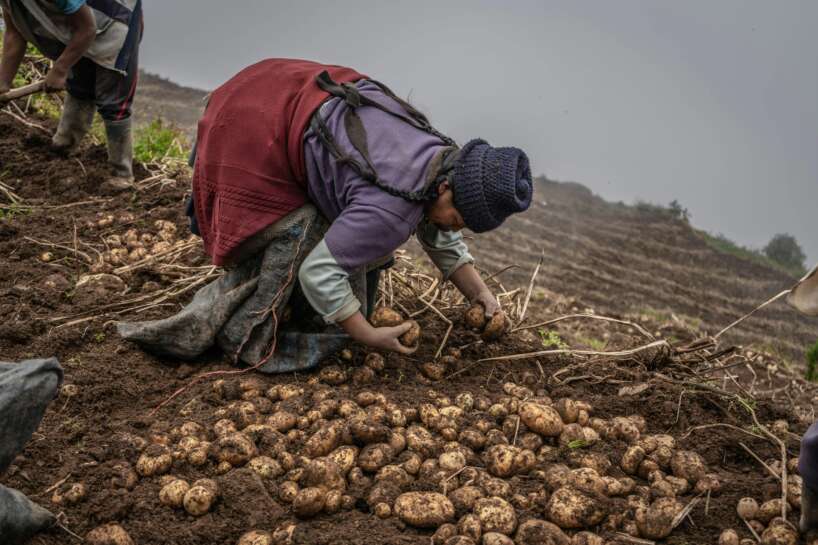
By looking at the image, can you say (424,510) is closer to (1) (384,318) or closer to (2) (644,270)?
(1) (384,318)

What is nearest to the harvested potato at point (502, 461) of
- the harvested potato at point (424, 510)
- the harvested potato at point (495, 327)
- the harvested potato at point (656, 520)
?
the harvested potato at point (424, 510)

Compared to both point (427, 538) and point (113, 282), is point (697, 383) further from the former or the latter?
point (113, 282)

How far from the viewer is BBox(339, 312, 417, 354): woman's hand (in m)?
2.25

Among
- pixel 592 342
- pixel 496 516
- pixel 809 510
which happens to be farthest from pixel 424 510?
pixel 592 342

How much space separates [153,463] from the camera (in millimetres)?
1821

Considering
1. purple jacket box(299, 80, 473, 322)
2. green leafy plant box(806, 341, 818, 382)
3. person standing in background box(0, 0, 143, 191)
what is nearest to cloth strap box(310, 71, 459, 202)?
purple jacket box(299, 80, 473, 322)

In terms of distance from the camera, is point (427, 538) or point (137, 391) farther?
point (137, 391)

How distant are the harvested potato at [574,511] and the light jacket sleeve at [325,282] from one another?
35.0 inches

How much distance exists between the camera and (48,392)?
1441mm

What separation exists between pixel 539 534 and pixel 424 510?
0.95 feet

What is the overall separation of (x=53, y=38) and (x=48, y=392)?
10.2ft

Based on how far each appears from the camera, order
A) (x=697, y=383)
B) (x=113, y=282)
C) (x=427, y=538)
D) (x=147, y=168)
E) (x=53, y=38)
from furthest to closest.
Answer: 1. (x=147, y=168)
2. (x=53, y=38)
3. (x=113, y=282)
4. (x=697, y=383)
5. (x=427, y=538)

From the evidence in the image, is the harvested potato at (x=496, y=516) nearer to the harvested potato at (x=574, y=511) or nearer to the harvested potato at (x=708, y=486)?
the harvested potato at (x=574, y=511)

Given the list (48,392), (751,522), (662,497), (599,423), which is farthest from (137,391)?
(751,522)
